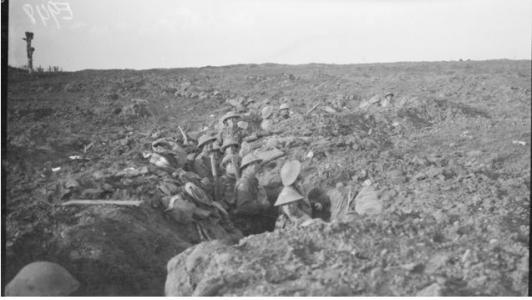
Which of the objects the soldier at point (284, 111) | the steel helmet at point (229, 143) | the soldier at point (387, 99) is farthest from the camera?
the soldier at point (387, 99)

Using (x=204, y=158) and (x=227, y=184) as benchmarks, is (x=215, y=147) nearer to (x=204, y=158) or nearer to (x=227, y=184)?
(x=204, y=158)

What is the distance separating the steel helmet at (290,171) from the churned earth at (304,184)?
6.5 inches

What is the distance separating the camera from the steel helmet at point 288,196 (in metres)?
4.67

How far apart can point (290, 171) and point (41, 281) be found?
2.58 m

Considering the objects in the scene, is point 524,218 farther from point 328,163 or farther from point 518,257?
point 328,163

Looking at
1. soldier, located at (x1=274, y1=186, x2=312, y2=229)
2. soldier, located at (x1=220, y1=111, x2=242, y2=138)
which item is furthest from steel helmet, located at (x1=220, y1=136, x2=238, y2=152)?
soldier, located at (x1=274, y1=186, x2=312, y2=229)

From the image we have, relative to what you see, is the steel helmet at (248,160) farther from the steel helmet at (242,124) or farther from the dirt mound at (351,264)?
the dirt mound at (351,264)

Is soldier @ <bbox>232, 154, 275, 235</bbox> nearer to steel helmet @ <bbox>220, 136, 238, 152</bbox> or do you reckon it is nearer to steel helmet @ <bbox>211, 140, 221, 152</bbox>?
steel helmet @ <bbox>220, 136, 238, 152</bbox>

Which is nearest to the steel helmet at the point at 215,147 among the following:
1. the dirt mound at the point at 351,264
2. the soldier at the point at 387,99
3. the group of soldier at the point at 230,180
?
the group of soldier at the point at 230,180

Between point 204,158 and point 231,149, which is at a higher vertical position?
point 231,149

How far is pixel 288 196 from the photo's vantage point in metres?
4.71

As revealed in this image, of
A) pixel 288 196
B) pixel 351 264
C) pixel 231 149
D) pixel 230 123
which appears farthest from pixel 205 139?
pixel 351 264

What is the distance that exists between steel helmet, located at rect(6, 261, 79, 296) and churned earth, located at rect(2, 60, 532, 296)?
182 millimetres

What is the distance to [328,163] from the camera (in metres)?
5.19
